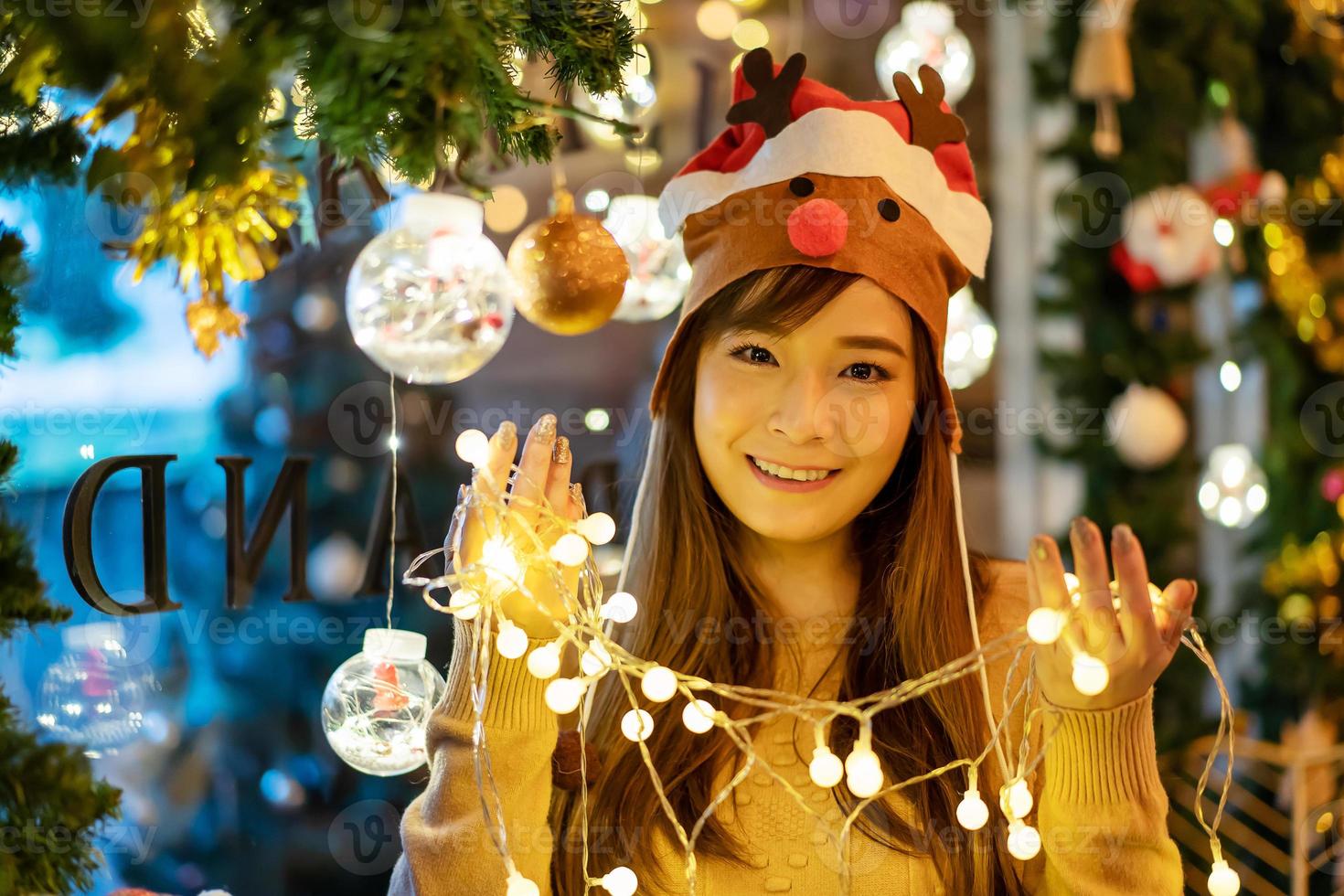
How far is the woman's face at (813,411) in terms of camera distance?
52.1 inches

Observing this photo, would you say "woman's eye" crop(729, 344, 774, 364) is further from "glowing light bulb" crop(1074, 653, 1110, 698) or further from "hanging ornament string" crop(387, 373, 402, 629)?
"glowing light bulb" crop(1074, 653, 1110, 698)

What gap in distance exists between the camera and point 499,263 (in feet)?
4.77

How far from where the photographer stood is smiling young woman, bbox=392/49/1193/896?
1.19m

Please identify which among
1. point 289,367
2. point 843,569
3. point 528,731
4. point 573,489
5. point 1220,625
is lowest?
point 1220,625

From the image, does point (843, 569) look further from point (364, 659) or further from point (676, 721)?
point (364, 659)

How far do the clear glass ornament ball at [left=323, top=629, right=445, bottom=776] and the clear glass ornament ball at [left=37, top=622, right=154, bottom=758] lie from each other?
0.29 m

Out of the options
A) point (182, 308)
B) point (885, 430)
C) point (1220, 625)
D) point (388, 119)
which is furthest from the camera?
point (1220, 625)

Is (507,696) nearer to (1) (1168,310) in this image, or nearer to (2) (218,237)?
(2) (218,237)

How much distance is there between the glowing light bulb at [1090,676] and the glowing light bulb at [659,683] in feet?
1.25

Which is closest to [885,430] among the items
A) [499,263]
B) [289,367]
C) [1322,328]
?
[499,263]

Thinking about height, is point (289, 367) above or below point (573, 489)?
above

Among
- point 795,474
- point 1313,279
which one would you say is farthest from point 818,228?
point 1313,279

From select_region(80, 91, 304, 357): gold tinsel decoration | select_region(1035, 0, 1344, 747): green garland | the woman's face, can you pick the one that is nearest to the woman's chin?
the woman's face

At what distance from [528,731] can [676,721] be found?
0.25 meters
